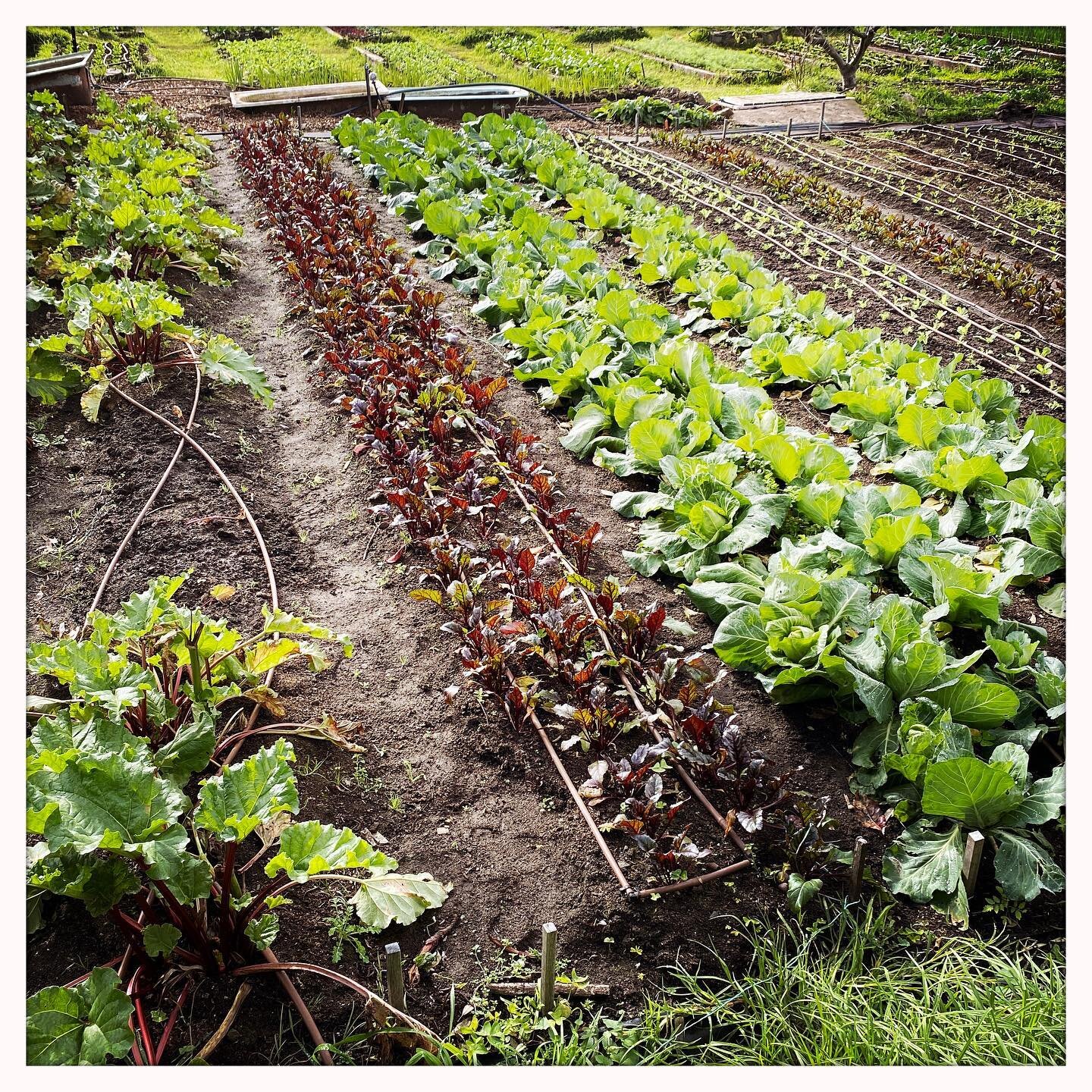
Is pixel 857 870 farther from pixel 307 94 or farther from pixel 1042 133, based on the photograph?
pixel 1042 133

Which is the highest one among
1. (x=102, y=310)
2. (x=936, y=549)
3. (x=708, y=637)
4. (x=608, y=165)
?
(x=608, y=165)

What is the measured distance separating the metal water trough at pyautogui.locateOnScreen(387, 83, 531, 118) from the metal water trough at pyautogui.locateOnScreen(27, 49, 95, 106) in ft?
8.66

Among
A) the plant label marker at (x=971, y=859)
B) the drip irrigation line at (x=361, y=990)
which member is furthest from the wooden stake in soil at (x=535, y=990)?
the plant label marker at (x=971, y=859)

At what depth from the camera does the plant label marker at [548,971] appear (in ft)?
6.26

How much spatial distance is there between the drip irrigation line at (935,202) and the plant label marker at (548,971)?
741 centimetres

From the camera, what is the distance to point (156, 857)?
178 centimetres

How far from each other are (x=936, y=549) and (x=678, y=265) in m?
3.82

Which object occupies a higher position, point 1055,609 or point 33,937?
point 1055,609

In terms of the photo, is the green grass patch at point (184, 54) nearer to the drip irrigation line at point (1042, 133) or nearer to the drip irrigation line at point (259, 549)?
the drip irrigation line at point (259, 549)

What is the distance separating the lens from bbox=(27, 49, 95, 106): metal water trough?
17.4 feet

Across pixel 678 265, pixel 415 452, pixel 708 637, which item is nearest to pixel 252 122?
pixel 678 265

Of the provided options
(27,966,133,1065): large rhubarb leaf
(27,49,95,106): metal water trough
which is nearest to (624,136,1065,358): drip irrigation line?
(27,49,95,106): metal water trough

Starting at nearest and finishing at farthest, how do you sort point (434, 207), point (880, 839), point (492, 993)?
point (492, 993), point (880, 839), point (434, 207)

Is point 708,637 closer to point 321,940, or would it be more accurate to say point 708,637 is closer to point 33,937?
point 321,940
